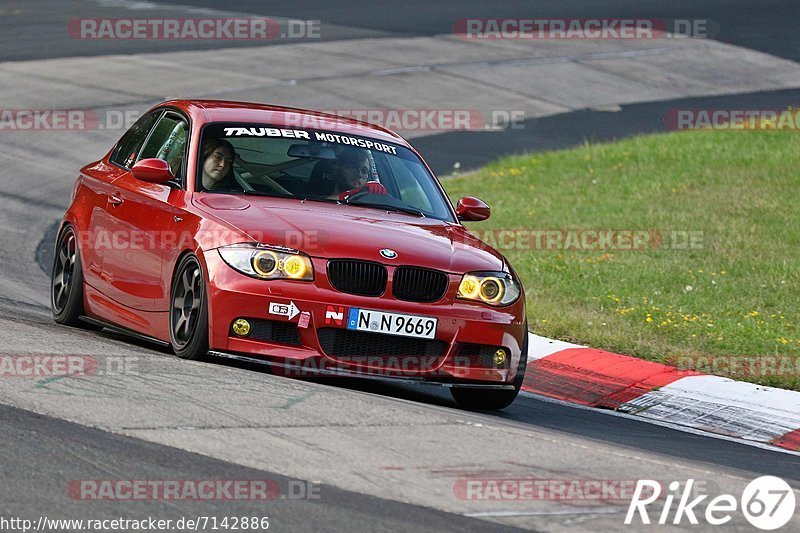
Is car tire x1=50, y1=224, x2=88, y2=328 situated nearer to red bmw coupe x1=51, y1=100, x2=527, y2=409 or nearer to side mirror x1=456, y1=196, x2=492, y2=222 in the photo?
red bmw coupe x1=51, y1=100, x2=527, y2=409

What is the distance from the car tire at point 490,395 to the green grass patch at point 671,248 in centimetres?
219

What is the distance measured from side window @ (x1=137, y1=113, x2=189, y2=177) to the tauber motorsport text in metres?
4.12

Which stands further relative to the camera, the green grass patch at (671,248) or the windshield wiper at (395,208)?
the green grass patch at (671,248)

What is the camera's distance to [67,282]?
32.3ft

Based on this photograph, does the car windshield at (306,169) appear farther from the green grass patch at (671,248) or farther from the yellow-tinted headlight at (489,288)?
the green grass patch at (671,248)

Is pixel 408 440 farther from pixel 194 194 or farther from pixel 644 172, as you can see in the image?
pixel 644 172

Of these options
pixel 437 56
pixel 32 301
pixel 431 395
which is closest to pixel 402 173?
pixel 431 395

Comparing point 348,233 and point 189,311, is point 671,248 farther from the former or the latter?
point 189,311

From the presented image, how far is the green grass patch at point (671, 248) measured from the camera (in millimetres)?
10844

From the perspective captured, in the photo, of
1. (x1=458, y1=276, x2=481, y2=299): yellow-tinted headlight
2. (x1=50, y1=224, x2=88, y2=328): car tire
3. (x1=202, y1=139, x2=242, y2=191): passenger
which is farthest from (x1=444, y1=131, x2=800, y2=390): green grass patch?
(x1=50, y1=224, x2=88, y2=328): car tire

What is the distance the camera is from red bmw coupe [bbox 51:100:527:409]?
7.78 metres

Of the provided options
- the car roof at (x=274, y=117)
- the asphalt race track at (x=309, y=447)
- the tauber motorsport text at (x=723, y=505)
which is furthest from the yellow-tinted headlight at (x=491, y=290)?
the tauber motorsport text at (x=723, y=505)

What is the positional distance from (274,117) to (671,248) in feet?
20.0

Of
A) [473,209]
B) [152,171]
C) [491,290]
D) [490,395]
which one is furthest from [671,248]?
[152,171]
